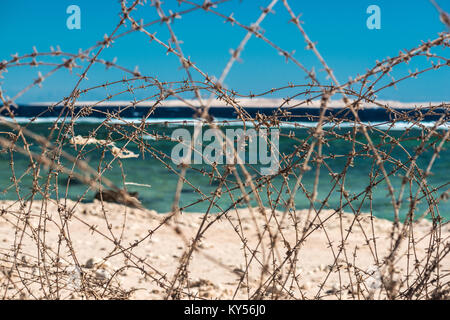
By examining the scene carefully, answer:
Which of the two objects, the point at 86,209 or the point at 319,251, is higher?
the point at 86,209

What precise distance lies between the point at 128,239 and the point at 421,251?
4311 mm

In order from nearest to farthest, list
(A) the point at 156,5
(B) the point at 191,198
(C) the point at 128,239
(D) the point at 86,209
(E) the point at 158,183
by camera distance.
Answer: (A) the point at 156,5 → (C) the point at 128,239 → (D) the point at 86,209 → (B) the point at 191,198 → (E) the point at 158,183

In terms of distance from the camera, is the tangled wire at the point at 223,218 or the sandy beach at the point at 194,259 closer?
the tangled wire at the point at 223,218

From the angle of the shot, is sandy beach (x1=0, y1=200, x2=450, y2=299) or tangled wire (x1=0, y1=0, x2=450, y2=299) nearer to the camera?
tangled wire (x1=0, y1=0, x2=450, y2=299)
